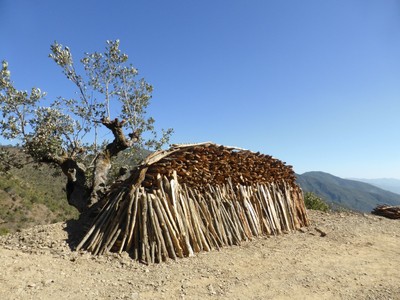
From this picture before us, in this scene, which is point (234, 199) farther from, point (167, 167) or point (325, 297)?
point (325, 297)

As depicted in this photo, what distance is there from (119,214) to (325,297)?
4.18 m

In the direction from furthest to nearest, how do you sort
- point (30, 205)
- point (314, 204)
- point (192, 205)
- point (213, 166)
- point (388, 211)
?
point (30, 205) → point (314, 204) → point (388, 211) → point (213, 166) → point (192, 205)

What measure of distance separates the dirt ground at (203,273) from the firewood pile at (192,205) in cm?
35

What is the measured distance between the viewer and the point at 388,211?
46.8 ft

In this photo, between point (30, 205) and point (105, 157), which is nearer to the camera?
point (105, 157)

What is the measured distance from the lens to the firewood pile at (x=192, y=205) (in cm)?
651

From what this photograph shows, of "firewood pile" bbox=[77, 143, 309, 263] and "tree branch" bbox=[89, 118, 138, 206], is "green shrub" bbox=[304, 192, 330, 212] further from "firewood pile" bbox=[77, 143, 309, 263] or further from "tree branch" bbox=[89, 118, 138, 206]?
"tree branch" bbox=[89, 118, 138, 206]

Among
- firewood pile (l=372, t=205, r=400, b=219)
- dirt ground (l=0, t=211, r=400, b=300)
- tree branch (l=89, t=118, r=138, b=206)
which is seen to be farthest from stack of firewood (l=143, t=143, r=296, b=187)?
firewood pile (l=372, t=205, r=400, b=219)

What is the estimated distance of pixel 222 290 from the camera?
5.23m

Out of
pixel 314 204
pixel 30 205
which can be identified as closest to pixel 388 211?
pixel 314 204

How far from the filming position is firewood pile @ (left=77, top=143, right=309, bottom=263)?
651cm

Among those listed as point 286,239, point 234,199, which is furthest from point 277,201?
point 234,199

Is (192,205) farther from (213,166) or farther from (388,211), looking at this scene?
(388,211)

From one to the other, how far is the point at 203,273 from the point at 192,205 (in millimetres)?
1855
